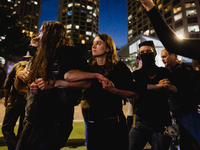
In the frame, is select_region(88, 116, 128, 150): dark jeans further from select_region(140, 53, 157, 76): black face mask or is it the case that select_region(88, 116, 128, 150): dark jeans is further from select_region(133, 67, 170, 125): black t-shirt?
select_region(140, 53, 157, 76): black face mask

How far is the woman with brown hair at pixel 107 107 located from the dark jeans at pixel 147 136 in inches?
17.9

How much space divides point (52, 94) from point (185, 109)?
195 centimetres

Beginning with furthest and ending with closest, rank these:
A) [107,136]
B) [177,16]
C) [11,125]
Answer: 1. [177,16]
2. [11,125]
3. [107,136]

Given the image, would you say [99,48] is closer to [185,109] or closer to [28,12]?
[185,109]

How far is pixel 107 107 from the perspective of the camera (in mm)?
1396

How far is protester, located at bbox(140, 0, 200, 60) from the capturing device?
0.79 metres

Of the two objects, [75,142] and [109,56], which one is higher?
[109,56]

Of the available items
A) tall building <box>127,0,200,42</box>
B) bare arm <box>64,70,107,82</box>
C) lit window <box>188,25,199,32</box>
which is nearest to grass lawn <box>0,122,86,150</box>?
bare arm <box>64,70,107,82</box>

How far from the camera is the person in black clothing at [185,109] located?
175 cm

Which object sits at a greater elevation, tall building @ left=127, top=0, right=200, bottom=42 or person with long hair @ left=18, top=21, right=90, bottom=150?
tall building @ left=127, top=0, right=200, bottom=42

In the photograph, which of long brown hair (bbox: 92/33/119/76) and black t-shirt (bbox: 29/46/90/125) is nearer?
black t-shirt (bbox: 29/46/90/125)

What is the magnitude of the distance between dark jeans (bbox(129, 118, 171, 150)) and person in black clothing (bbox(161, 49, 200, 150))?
0.29 m

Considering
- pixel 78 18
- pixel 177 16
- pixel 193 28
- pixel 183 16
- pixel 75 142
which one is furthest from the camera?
pixel 78 18

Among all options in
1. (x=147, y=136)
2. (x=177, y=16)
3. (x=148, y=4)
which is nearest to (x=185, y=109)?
(x=147, y=136)
